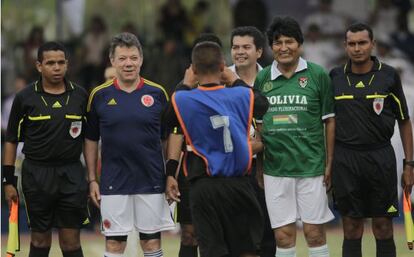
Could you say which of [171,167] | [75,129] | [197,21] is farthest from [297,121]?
[197,21]

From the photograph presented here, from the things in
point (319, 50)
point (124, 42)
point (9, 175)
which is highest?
point (319, 50)

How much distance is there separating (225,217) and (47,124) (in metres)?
2.11

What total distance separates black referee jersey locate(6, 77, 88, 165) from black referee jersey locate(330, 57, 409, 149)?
2200 millimetres

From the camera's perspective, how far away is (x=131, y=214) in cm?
1010

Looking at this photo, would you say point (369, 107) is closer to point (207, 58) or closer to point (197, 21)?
point (207, 58)

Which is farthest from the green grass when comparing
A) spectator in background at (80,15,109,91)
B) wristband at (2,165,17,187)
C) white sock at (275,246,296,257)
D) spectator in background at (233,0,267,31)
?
spectator in background at (233,0,267,31)

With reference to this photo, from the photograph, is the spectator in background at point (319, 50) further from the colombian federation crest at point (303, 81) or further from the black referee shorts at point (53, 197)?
the black referee shorts at point (53, 197)

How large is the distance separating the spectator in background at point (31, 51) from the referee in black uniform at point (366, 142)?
373 inches

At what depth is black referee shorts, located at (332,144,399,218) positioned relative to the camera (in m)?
10.3

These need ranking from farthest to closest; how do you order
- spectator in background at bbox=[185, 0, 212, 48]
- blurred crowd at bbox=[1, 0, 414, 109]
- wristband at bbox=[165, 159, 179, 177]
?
spectator in background at bbox=[185, 0, 212, 48] → blurred crowd at bbox=[1, 0, 414, 109] → wristband at bbox=[165, 159, 179, 177]

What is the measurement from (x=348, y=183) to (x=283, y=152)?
66 centimetres

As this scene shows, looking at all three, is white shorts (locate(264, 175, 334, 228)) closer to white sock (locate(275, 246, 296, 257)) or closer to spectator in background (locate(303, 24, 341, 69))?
white sock (locate(275, 246, 296, 257))

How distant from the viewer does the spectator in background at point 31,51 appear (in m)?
19.1

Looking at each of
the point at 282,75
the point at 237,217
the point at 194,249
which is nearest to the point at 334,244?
the point at 194,249
